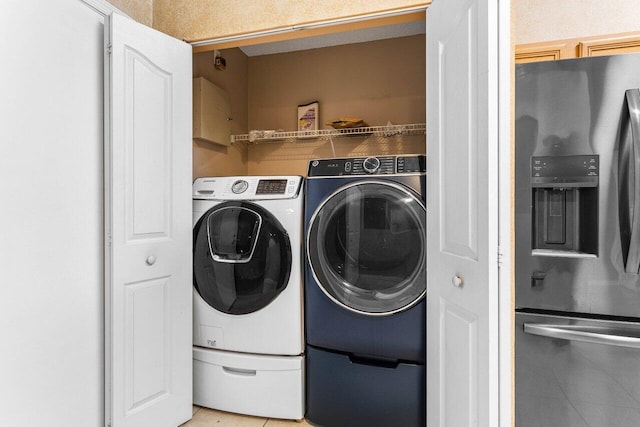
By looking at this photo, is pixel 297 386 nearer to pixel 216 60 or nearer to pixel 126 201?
pixel 126 201

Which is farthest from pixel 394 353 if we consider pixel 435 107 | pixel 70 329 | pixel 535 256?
pixel 70 329

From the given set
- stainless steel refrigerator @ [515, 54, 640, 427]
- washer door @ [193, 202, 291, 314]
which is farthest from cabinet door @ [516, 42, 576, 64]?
washer door @ [193, 202, 291, 314]

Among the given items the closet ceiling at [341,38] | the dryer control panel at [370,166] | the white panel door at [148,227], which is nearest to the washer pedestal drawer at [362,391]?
the white panel door at [148,227]

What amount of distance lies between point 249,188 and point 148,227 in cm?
53

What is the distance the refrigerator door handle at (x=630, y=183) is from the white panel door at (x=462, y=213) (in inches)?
22.4

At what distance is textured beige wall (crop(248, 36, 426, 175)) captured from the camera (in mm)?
2510

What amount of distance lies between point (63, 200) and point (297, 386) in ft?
4.47

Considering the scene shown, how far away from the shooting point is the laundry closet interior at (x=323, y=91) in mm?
2486

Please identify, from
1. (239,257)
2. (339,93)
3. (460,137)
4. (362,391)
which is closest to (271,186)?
(239,257)

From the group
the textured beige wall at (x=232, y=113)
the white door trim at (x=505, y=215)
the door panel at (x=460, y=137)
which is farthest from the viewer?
the textured beige wall at (x=232, y=113)

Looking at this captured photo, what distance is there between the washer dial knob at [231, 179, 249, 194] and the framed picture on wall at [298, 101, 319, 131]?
3.23 feet

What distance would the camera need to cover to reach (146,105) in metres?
1.51

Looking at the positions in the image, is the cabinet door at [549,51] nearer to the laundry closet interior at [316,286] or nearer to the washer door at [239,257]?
the laundry closet interior at [316,286]

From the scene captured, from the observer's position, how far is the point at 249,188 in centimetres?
180
